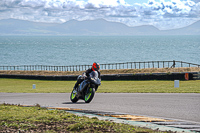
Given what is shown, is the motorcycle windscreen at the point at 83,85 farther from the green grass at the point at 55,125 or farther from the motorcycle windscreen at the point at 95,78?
the green grass at the point at 55,125

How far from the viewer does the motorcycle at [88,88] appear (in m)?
13.1

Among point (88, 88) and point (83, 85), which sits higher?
point (83, 85)

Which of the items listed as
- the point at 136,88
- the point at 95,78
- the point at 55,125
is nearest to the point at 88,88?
the point at 95,78

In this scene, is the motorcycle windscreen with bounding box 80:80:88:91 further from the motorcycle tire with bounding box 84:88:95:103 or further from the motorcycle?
the motorcycle tire with bounding box 84:88:95:103

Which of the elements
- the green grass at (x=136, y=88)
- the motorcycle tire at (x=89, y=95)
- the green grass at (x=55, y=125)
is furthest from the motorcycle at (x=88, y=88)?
the green grass at (x=136, y=88)

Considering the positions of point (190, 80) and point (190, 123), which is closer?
point (190, 123)

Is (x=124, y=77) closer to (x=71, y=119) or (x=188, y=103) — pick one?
(x=188, y=103)

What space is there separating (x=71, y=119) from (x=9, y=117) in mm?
1603

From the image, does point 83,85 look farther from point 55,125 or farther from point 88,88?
point 55,125

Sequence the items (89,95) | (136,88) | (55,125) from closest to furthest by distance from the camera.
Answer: (55,125) < (89,95) < (136,88)

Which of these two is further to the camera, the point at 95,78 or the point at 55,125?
the point at 95,78

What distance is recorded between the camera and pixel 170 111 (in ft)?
34.3

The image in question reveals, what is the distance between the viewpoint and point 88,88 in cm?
1349

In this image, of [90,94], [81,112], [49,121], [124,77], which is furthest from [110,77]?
[49,121]
